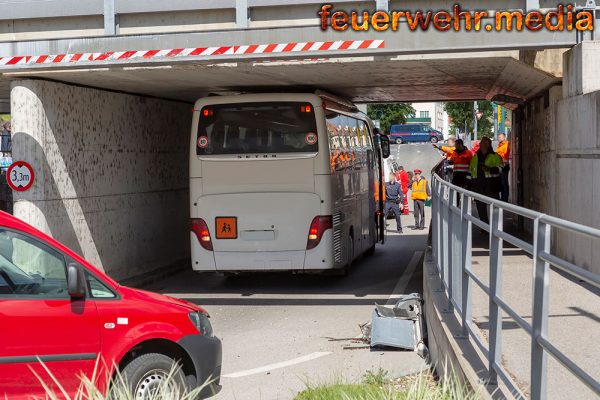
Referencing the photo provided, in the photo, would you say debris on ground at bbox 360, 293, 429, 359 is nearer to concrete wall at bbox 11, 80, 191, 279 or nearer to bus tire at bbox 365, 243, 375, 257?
concrete wall at bbox 11, 80, 191, 279

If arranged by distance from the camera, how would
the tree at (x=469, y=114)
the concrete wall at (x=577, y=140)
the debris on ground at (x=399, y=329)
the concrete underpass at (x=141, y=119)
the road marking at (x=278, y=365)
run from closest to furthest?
the road marking at (x=278, y=365)
the debris on ground at (x=399, y=329)
the concrete wall at (x=577, y=140)
the concrete underpass at (x=141, y=119)
the tree at (x=469, y=114)

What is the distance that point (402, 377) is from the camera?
874 centimetres

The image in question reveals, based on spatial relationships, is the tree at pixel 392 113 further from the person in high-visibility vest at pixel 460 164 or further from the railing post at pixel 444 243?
the railing post at pixel 444 243

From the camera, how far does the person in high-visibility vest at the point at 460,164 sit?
21.6m

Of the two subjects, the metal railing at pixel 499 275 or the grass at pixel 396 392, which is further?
the grass at pixel 396 392

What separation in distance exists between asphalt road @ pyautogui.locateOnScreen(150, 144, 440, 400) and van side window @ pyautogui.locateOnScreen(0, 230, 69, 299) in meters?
1.89

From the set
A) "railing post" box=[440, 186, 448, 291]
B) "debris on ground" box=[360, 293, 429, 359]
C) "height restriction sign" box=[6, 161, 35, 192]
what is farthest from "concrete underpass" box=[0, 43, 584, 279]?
→ "debris on ground" box=[360, 293, 429, 359]

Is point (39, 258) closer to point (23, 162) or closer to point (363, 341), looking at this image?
point (363, 341)

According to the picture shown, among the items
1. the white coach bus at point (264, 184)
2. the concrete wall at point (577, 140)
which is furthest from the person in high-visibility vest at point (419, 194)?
the white coach bus at point (264, 184)

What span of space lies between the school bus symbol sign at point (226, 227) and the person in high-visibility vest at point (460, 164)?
739 cm

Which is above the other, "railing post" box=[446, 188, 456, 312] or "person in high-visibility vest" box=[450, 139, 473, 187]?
"person in high-visibility vest" box=[450, 139, 473, 187]

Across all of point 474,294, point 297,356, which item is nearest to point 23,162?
point 297,356

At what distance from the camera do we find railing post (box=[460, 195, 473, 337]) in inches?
292

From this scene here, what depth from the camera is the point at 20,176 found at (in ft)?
49.1
